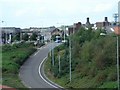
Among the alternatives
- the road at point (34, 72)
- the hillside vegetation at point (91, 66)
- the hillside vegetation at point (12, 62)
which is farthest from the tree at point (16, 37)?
the hillside vegetation at point (91, 66)

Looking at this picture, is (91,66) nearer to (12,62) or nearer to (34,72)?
(34,72)

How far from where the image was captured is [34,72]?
66312mm

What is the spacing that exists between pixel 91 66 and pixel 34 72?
54.3ft

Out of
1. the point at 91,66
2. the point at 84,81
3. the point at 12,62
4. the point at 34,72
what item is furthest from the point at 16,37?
the point at 84,81

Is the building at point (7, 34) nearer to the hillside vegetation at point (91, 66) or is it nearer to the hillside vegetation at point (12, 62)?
the hillside vegetation at point (12, 62)

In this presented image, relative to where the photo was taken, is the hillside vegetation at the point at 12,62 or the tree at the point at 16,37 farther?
the tree at the point at 16,37

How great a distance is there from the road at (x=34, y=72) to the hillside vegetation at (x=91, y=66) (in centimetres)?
202

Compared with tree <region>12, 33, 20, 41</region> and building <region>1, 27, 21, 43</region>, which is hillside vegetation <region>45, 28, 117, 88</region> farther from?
tree <region>12, 33, 20, 41</region>

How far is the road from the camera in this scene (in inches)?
2126

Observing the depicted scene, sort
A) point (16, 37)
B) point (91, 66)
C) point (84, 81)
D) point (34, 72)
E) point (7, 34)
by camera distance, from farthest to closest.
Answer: point (7, 34) → point (16, 37) → point (34, 72) → point (91, 66) → point (84, 81)

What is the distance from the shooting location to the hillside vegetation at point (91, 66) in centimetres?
4584

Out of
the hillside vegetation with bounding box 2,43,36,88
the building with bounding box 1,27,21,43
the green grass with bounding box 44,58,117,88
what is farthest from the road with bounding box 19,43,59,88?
the building with bounding box 1,27,21,43

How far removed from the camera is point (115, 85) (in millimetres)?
39844

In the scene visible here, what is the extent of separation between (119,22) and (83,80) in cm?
1005
